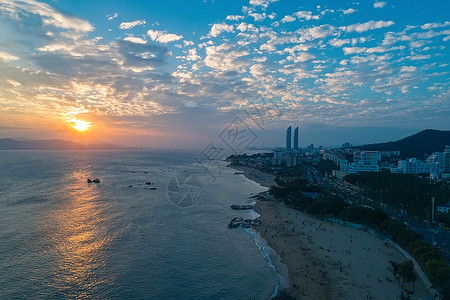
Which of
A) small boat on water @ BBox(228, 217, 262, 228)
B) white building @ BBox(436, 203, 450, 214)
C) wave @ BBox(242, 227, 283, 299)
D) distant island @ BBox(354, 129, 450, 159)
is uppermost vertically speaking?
distant island @ BBox(354, 129, 450, 159)

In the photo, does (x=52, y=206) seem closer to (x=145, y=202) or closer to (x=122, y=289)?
(x=145, y=202)

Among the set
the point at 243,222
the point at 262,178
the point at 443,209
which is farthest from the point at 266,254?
the point at 262,178

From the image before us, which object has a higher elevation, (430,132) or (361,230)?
(430,132)

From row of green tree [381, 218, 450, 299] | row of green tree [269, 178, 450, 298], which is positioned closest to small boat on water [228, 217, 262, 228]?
row of green tree [269, 178, 450, 298]

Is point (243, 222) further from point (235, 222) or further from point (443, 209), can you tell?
point (443, 209)

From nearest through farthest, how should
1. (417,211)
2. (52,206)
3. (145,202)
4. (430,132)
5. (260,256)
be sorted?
(260,256) → (417,211) → (52,206) → (145,202) → (430,132)

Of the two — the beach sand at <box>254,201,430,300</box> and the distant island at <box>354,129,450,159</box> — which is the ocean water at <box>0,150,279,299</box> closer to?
the beach sand at <box>254,201,430,300</box>

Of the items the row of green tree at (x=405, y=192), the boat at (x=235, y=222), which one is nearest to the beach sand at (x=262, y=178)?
the row of green tree at (x=405, y=192)

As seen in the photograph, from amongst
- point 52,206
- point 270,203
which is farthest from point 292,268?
point 52,206
